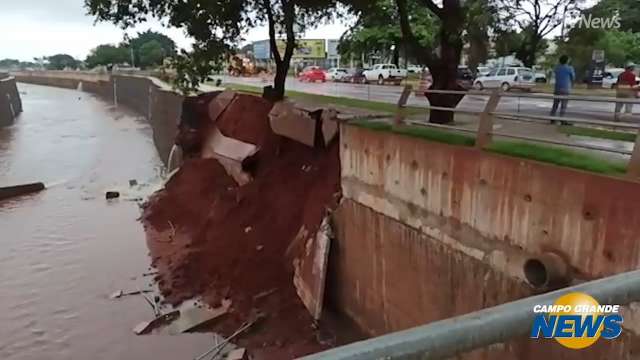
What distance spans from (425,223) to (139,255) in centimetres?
923

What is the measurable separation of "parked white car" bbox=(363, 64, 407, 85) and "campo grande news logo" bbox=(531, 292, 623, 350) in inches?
1582

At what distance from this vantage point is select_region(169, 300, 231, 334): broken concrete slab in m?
9.88

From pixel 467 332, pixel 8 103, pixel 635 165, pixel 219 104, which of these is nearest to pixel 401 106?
pixel 635 165

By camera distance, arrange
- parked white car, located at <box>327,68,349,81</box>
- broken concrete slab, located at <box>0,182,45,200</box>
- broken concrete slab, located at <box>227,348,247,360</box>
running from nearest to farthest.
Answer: broken concrete slab, located at <box>227,348,247,360</box> → broken concrete slab, located at <box>0,182,45,200</box> → parked white car, located at <box>327,68,349,81</box>

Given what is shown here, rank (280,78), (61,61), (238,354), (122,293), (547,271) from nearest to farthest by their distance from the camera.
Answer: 1. (547,271)
2. (238,354)
3. (122,293)
4. (280,78)
5. (61,61)

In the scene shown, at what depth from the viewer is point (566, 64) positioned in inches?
473

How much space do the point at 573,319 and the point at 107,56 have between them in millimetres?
130789

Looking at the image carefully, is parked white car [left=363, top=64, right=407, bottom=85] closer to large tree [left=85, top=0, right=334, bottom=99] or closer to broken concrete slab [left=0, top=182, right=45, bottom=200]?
large tree [left=85, top=0, right=334, bottom=99]

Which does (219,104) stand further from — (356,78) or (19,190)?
(356,78)

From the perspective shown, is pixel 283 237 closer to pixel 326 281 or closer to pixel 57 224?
pixel 326 281

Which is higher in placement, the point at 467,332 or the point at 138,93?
the point at 467,332

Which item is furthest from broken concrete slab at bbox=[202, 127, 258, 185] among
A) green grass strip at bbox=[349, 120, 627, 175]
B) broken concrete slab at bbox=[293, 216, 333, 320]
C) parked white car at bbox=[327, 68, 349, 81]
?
parked white car at bbox=[327, 68, 349, 81]

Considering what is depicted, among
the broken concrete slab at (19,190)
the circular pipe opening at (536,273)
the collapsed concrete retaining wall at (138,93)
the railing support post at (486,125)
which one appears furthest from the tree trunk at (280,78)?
the circular pipe opening at (536,273)

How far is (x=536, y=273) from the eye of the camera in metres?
5.86
